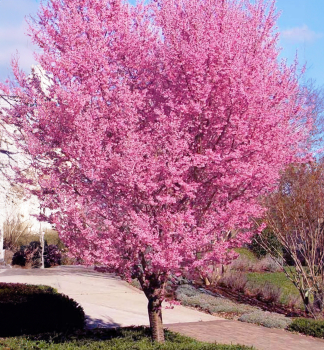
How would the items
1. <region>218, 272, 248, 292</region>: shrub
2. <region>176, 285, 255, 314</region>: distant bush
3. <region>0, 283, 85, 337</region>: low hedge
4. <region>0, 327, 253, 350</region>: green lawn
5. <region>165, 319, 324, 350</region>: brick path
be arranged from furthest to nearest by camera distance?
<region>218, 272, 248, 292</region>: shrub → <region>176, 285, 255, 314</region>: distant bush → <region>165, 319, 324, 350</region>: brick path → <region>0, 283, 85, 337</region>: low hedge → <region>0, 327, 253, 350</region>: green lawn

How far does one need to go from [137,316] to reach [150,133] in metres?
5.65

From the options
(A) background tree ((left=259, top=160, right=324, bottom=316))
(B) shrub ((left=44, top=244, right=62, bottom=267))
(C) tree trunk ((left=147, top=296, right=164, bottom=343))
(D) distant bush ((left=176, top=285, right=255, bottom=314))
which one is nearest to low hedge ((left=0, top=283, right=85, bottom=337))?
(C) tree trunk ((left=147, top=296, right=164, bottom=343))

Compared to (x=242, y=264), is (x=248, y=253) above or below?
above

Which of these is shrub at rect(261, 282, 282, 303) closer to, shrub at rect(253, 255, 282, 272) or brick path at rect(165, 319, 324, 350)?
brick path at rect(165, 319, 324, 350)

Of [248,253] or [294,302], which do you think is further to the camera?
[248,253]

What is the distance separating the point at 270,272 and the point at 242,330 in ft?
34.4

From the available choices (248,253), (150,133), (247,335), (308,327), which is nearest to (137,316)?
(247,335)

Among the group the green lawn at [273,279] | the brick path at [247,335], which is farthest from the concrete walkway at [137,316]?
the green lawn at [273,279]

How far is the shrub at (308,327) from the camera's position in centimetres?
892

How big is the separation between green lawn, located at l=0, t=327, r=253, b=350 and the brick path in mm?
1530

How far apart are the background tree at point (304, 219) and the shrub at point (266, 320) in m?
1.44

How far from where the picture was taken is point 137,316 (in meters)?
9.78

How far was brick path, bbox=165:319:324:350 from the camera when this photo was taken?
7801 mm

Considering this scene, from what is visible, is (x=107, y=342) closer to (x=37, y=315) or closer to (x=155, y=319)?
(x=155, y=319)
